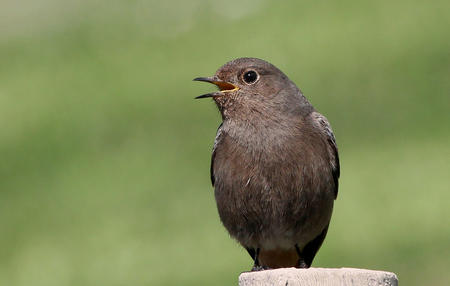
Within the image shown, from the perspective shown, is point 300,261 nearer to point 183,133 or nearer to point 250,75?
point 250,75

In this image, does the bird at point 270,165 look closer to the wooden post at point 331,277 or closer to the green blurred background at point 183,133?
the wooden post at point 331,277

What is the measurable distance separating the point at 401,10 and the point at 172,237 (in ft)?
21.6

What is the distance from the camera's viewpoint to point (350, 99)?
15352 mm

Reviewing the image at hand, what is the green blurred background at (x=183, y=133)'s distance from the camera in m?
12.2

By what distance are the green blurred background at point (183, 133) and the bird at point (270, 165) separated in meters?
3.62

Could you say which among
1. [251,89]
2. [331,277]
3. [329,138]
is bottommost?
[331,277]

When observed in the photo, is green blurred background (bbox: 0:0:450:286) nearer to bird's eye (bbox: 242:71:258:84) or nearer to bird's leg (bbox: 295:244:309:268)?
bird's leg (bbox: 295:244:309:268)

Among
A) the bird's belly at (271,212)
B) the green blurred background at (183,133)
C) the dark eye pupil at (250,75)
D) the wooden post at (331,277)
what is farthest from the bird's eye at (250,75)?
the green blurred background at (183,133)

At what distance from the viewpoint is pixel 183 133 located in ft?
49.6

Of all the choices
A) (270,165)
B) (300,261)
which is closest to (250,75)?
(270,165)

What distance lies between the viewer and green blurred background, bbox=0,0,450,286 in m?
12.2

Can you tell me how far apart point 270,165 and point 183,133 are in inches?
319

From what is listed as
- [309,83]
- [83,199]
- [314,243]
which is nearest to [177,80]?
[309,83]

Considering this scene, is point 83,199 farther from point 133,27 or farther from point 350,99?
point 133,27
